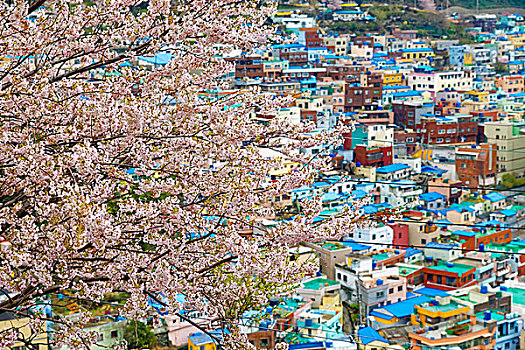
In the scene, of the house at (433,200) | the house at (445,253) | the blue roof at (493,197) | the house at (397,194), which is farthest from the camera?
the blue roof at (493,197)

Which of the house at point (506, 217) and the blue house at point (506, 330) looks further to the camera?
the house at point (506, 217)

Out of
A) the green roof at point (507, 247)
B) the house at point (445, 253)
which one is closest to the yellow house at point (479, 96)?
the green roof at point (507, 247)

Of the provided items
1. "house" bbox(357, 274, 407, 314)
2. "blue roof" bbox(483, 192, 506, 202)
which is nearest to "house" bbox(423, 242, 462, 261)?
"house" bbox(357, 274, 407, 314)

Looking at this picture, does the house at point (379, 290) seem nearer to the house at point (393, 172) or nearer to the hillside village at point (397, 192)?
the hillside village at point (397, 192)

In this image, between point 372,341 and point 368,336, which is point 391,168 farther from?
point 372,341

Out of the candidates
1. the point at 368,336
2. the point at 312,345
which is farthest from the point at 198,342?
the point at 368,336

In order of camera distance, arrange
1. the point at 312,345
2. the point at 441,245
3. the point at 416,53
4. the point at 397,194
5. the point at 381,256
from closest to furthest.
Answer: the point at 312,345 → the point at 381,256 → the point at 441,245 → the point at 397,194 → the point at 416,53
